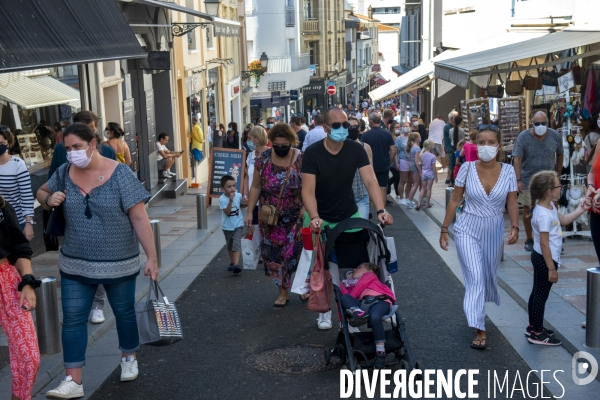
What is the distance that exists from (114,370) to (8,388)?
32.2 inches

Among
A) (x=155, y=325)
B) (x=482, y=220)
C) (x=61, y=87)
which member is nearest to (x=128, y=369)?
(x=155, y=325)

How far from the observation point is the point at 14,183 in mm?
7234

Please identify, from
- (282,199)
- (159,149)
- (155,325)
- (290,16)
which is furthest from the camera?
(290,16)

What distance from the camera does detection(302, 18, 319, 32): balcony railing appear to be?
61.4 metres

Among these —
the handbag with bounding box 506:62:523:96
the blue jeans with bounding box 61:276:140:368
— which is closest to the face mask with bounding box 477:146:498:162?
the blue jeans with bounding box 61:276:140:368

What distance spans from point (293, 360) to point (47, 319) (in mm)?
1999

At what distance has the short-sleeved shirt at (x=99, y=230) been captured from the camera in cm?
550

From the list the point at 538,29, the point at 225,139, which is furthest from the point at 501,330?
the point at 225,139

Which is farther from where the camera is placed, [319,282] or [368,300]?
[319,282]

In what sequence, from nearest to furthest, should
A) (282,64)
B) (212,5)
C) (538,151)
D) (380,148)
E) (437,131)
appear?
(538,151), (380,148), (212,5), (437,131), (282,64)

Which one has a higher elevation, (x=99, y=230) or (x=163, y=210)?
(x=99, y=230)

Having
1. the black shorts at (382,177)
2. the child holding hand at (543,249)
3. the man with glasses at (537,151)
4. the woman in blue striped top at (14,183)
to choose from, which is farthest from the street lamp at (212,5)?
the child holding hand at (543,249)

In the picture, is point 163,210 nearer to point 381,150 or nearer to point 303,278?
point 381,150

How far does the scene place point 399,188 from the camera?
16875mm
